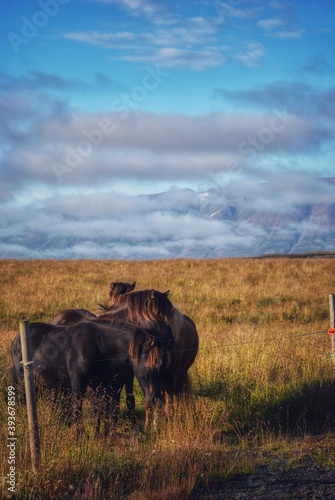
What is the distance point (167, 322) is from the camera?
6.98 meters

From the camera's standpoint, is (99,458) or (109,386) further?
(109,386)

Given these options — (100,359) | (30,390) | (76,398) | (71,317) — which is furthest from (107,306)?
(30,390)

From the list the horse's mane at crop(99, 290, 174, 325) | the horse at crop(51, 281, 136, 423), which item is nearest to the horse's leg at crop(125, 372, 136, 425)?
the horse at crop(51, 281, 136, 423)

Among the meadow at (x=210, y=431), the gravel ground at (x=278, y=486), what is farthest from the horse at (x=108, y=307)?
the gravel ground at (x=278, y=486)

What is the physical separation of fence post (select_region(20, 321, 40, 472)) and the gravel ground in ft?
4.70

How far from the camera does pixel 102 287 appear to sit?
22359 millimetres

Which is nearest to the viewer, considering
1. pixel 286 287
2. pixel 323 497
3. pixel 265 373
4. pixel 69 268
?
pixel 323 497

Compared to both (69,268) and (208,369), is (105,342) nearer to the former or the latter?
(208,369)

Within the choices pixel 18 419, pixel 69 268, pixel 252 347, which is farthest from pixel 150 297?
pixel 69 268

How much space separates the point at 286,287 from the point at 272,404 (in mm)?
14538

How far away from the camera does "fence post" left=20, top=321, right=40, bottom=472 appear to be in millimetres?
5215

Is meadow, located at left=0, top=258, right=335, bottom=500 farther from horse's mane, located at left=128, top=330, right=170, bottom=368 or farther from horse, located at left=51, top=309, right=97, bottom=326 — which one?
horse, located at left=51, top=309, right=97, bottom=326

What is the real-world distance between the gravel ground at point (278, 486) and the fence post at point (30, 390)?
1.43 m

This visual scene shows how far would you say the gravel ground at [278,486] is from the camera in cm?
523
